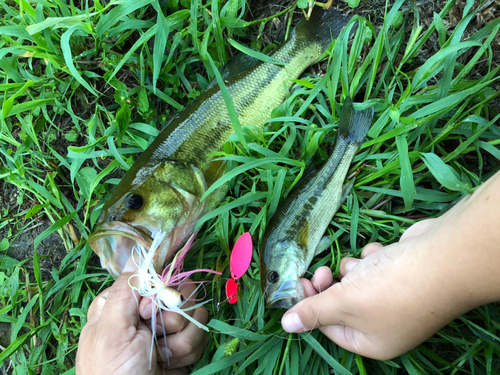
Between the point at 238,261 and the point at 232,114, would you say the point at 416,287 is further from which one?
the point at 232,114

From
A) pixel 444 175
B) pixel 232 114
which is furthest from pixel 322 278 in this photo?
pixel 232 114

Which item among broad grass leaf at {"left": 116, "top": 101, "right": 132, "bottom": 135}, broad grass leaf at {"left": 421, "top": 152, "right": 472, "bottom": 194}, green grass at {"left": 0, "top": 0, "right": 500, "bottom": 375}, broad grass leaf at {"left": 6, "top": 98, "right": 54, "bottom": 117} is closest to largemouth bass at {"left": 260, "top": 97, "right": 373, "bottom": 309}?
green grass at {"left": 0, "top": 0, "right": 500, "bottom": 375}

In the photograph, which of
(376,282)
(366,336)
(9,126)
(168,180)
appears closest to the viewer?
(376,282)

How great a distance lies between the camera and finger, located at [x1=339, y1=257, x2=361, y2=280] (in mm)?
2092

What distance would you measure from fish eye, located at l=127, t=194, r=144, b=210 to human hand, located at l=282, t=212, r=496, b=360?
1.19m

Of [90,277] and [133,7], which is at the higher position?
[133,7]

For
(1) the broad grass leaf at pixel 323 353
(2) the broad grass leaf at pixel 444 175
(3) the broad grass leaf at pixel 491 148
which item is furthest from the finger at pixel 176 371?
(3) the broad grass leaf at pixel 491 148

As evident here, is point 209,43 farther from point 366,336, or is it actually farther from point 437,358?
point 437,358

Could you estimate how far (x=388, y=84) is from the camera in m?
2.41

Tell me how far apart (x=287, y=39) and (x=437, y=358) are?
2.52 meters

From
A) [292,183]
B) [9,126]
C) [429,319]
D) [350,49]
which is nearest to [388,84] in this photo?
[350,49]

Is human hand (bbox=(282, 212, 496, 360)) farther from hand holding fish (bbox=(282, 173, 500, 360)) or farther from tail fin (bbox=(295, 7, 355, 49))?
tail fin (bbox=(295, 7, 355, 49))

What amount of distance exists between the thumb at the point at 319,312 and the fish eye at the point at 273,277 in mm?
232

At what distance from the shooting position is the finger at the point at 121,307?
1.83 metres
